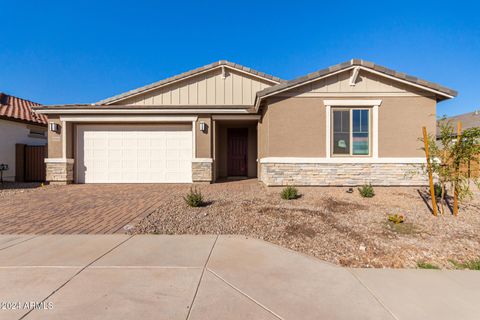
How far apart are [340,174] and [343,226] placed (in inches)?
171

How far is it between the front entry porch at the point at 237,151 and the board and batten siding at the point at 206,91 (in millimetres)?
1475

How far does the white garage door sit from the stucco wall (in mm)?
4184

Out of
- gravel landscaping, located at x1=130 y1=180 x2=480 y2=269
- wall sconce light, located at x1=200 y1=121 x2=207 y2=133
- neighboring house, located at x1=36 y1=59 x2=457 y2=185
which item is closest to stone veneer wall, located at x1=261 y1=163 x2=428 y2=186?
neighboring house, located at x1=36 y1=59 x2=457 y2=185

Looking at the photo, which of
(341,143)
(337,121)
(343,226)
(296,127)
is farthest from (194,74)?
(343,226)

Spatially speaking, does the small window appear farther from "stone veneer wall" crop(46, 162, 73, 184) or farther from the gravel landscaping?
"stone veneer wall" crop(46, 162, 73, 184)

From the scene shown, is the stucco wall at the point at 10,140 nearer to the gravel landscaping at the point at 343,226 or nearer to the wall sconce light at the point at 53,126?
the wall sconce light at the point at 53,126

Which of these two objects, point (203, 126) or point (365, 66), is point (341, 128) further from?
point (203, 126)

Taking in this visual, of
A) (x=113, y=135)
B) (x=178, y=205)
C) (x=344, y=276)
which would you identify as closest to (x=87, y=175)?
(x=113, y=135)

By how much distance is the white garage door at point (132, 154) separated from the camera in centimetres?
994

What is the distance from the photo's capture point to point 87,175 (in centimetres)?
994

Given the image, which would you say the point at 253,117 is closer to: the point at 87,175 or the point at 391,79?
the point at 391,79

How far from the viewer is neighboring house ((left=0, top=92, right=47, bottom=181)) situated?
1066 cm

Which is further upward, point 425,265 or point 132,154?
point 132,154

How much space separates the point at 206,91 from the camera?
1180 centimetres
